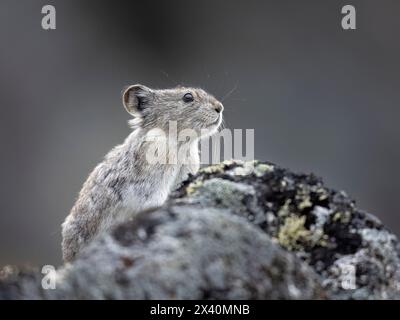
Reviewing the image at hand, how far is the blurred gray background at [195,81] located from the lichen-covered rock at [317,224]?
1537 cm

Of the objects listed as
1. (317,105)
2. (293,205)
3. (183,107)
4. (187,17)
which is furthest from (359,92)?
(293,205)

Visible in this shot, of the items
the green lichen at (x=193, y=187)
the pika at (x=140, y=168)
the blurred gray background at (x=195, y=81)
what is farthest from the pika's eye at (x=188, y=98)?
the blurred gray background at (x=195, y=81)

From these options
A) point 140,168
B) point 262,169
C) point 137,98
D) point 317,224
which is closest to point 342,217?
point 317,224

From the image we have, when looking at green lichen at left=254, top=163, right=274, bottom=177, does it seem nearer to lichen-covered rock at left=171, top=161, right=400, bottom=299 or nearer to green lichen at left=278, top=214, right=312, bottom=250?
lichen-covered rock at left=171, top=161, right=400, bottom=299

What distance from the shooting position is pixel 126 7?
27.4 metres

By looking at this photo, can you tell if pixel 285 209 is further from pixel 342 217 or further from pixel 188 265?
pixel 188 265

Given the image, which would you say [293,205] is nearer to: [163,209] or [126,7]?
[163,209]

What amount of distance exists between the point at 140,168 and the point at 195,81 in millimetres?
15504

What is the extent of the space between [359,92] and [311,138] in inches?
98.4

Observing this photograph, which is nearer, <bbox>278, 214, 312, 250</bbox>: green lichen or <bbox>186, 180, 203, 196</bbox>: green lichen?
<bbox>278, 214, 312, 250</bbox>: green lichen

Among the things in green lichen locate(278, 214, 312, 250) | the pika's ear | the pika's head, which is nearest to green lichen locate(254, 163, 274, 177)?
green lichen locate(278, 214, 312, 250)

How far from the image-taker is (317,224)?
5.96 m

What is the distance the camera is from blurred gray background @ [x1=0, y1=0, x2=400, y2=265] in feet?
75.3

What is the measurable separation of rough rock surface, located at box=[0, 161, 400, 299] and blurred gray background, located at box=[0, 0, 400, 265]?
1551 cm
